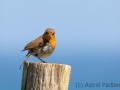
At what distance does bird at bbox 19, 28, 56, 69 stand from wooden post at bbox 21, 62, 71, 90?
2903 millimetres

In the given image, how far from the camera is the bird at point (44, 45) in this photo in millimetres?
6797

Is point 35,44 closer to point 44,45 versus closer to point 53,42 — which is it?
point 44,45

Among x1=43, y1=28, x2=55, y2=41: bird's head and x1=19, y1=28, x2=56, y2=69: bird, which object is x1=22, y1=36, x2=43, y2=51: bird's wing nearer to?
x1=19, y1=28, x2=56, y2=69: bird

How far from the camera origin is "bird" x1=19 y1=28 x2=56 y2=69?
22.3 feet

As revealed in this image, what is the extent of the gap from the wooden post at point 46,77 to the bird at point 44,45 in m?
2.90

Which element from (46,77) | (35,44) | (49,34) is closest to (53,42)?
(49,34)

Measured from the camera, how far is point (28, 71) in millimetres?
3793

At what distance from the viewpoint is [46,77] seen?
369cm

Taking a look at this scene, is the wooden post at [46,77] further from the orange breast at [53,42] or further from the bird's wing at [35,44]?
the orange breast at [53,42]

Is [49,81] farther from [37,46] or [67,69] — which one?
[37,46]

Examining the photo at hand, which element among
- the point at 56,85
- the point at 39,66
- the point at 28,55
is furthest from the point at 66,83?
the point at 28,55

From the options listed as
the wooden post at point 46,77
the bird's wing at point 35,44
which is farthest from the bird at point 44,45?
the wooden post at point 46,77

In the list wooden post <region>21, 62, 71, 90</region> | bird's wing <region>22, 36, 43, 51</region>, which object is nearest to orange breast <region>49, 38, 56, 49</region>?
bird's wing <region>22, 36, 43, 51</region>

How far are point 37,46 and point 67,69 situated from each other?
309cm
